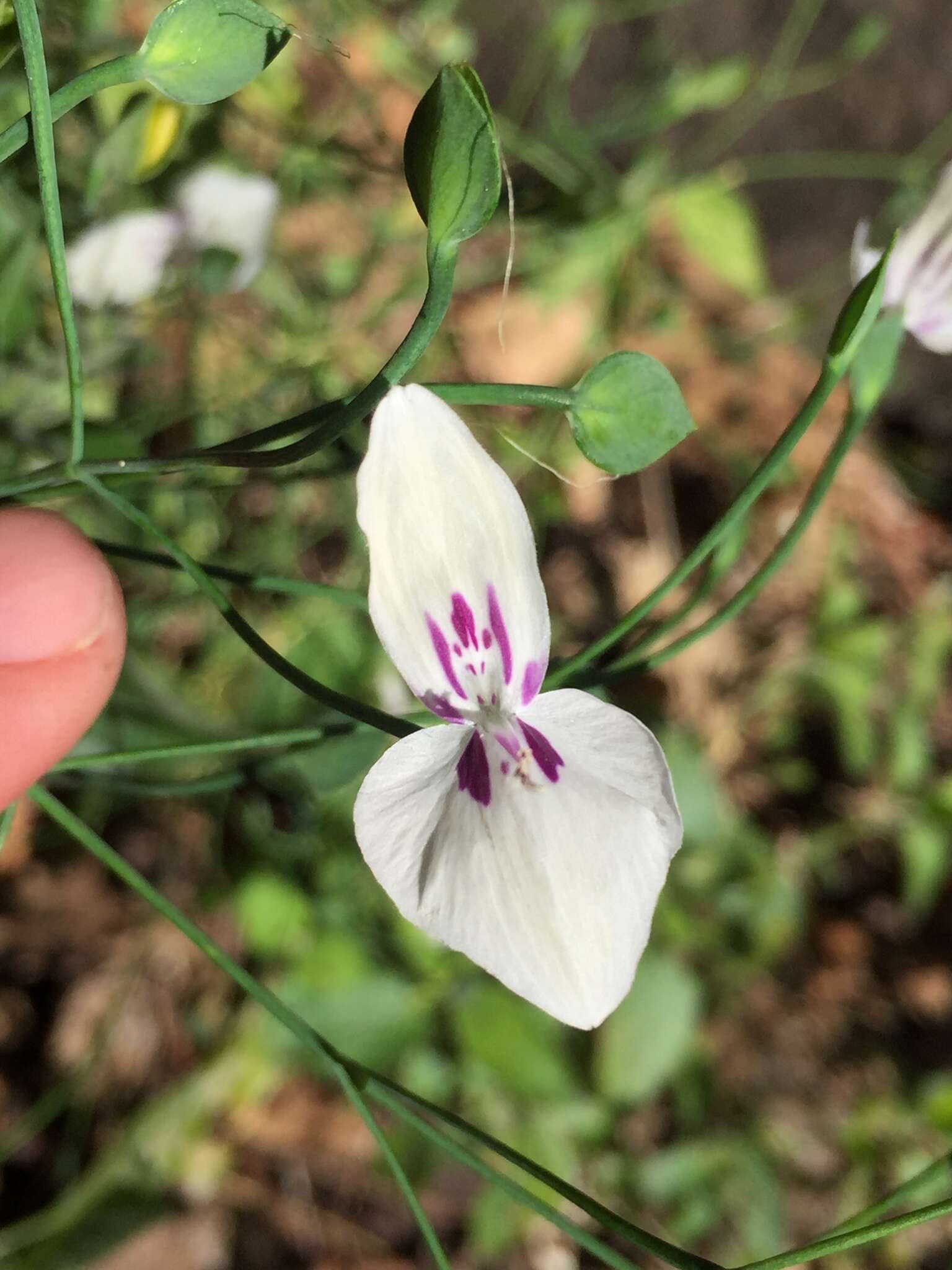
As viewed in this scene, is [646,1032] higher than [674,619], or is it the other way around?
[674,619]

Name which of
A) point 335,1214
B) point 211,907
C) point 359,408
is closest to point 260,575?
point 359,408

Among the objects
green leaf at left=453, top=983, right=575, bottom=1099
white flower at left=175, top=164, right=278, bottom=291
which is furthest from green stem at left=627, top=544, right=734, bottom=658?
green leaf at left=453, top=983, right=575, bottom=1099

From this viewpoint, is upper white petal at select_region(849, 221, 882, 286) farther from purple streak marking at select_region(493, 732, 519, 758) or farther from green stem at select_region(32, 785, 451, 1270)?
green stem at select_region(32, 785, 451, 1270)

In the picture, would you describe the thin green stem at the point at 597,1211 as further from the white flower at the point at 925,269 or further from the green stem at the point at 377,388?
the white flower at the point at 925,269

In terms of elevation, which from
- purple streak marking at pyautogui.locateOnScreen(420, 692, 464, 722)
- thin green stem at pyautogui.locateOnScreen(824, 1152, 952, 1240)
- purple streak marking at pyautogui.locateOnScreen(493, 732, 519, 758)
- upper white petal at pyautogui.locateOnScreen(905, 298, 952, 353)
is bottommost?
thin green stem at pyautogui.locateOnScreen(824, 1152, 952, 1240)

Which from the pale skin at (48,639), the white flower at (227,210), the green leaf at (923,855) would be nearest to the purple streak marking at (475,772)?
the pale skin at (48,639)

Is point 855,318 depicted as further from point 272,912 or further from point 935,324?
point 272,912

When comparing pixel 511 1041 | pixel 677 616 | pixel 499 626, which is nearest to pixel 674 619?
pixel 677 616
